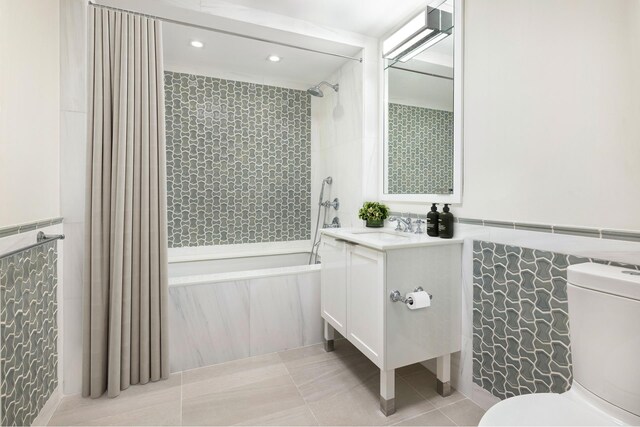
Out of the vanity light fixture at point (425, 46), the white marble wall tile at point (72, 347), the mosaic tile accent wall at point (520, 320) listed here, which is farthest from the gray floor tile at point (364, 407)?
the vanity light fixture at point (425, 46)

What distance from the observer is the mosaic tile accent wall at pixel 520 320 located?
127cm

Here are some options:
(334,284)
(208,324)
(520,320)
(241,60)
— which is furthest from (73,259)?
(520,320)

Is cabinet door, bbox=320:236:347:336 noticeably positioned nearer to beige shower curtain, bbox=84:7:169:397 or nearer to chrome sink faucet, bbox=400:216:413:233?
chrome sink faucet, bbox=400:216:413:233

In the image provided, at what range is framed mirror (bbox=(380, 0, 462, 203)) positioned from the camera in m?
1.78

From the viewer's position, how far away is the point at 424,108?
208 cm

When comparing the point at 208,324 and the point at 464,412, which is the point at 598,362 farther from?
the point at 208,324

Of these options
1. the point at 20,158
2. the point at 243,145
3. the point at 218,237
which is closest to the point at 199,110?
the point at 243,145

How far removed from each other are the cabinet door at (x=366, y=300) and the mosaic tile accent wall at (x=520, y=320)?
543 mm

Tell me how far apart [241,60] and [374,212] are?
6.21 ft

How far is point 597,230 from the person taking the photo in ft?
3.77

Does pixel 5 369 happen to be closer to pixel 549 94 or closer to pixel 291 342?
pixel 291 342

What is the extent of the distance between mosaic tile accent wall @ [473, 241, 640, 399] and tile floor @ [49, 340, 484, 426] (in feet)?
0.98

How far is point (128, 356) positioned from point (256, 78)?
2.70 m

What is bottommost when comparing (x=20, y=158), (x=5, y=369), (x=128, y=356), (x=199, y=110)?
(x=128, y=356)
